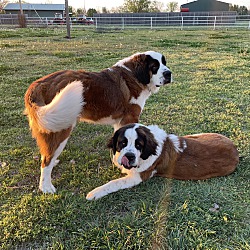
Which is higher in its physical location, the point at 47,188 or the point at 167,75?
the point at 167,75

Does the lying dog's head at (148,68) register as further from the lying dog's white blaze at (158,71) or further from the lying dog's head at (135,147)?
the lying dog's head at (135,147)

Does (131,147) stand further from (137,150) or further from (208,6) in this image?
(208,6)

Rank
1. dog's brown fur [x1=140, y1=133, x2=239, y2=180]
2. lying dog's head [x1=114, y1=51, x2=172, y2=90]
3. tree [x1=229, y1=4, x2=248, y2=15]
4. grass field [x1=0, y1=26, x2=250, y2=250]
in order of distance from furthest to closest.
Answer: tree [x1=229, y1=4, x2=248, y2=15], lying dog's head [x1=114, y1=51, x2=172, y2=90], dog's brown fur [x1=140, y1=133, x2=239, y2=180], grass field [x1=0, y1=26, x2=250, y2=250]

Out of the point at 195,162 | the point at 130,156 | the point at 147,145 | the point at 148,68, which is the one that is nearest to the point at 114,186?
the point at 130,156

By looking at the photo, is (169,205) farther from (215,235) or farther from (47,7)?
(47,7)

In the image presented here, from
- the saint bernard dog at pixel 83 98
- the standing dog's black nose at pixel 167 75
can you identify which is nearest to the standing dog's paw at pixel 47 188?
the saint bernard dog at pixel 83 98

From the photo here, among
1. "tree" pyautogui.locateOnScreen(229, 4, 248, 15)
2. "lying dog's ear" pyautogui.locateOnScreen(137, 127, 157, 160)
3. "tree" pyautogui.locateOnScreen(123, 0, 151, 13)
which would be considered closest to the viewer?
"lying dog's ear" pyautogui.locateOnScreen(137, 127, 157, 160)

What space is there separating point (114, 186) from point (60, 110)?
3.37ft

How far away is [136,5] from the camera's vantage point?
5244cm

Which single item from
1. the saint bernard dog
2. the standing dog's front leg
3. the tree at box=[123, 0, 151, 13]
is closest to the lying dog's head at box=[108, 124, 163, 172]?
the standing dog's front leg

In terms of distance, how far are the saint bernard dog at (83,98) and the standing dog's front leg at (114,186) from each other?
0.48 metres

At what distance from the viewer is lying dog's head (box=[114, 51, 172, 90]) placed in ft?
12.6

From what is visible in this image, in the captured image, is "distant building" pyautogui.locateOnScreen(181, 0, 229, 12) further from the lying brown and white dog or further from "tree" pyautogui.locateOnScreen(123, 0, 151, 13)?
the lying brown and white dog

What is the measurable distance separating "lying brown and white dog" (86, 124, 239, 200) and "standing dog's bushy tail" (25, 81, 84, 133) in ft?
2.03
